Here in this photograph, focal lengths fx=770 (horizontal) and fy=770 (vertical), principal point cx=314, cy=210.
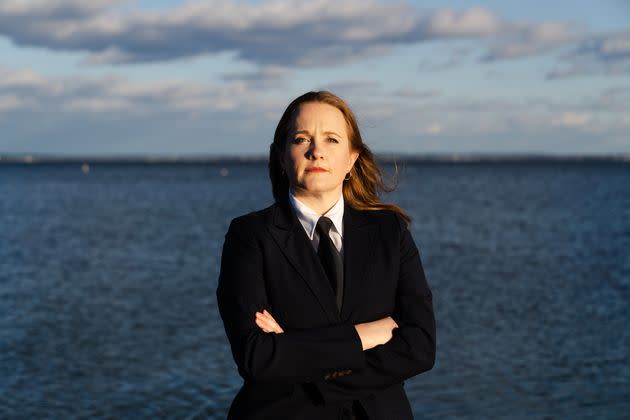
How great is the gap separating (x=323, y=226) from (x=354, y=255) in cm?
21

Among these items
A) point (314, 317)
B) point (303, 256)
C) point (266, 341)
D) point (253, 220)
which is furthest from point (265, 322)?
point (253, 220)

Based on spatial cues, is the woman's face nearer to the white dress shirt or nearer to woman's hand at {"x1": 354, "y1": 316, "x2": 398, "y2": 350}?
the white dress shirt

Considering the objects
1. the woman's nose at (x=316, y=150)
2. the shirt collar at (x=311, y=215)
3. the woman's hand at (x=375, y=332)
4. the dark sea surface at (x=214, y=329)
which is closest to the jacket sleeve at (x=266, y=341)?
the woman's hand at (x=375, y=332)

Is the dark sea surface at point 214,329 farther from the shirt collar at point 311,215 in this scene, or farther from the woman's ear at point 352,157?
the shirt collar at point 311,215

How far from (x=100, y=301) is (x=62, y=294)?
6.70ft

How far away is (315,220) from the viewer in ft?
12.6

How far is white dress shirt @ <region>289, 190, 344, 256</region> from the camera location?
12.6ft

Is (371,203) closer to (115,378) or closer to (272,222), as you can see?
(272,222)

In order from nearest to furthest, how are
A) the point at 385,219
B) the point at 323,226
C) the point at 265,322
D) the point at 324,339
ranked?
the point at 324,339 < the point at 265,322 < the point at 323,226 < the point at 385,219

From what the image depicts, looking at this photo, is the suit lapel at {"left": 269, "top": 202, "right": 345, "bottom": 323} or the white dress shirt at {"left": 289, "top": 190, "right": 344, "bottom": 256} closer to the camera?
the suit lapel at {"left": 269, "top": 202, "right": 345, "bottom": 323}

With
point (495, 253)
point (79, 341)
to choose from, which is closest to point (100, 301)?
point (79, 341)

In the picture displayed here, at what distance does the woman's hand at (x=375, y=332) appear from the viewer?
3721mm

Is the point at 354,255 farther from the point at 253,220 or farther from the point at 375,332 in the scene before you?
the point at 253,220

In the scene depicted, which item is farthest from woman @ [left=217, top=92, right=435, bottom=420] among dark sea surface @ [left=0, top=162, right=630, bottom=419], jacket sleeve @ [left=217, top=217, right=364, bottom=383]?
dark sea surface @ [left=0, top=162, right=630, bottom=419]
